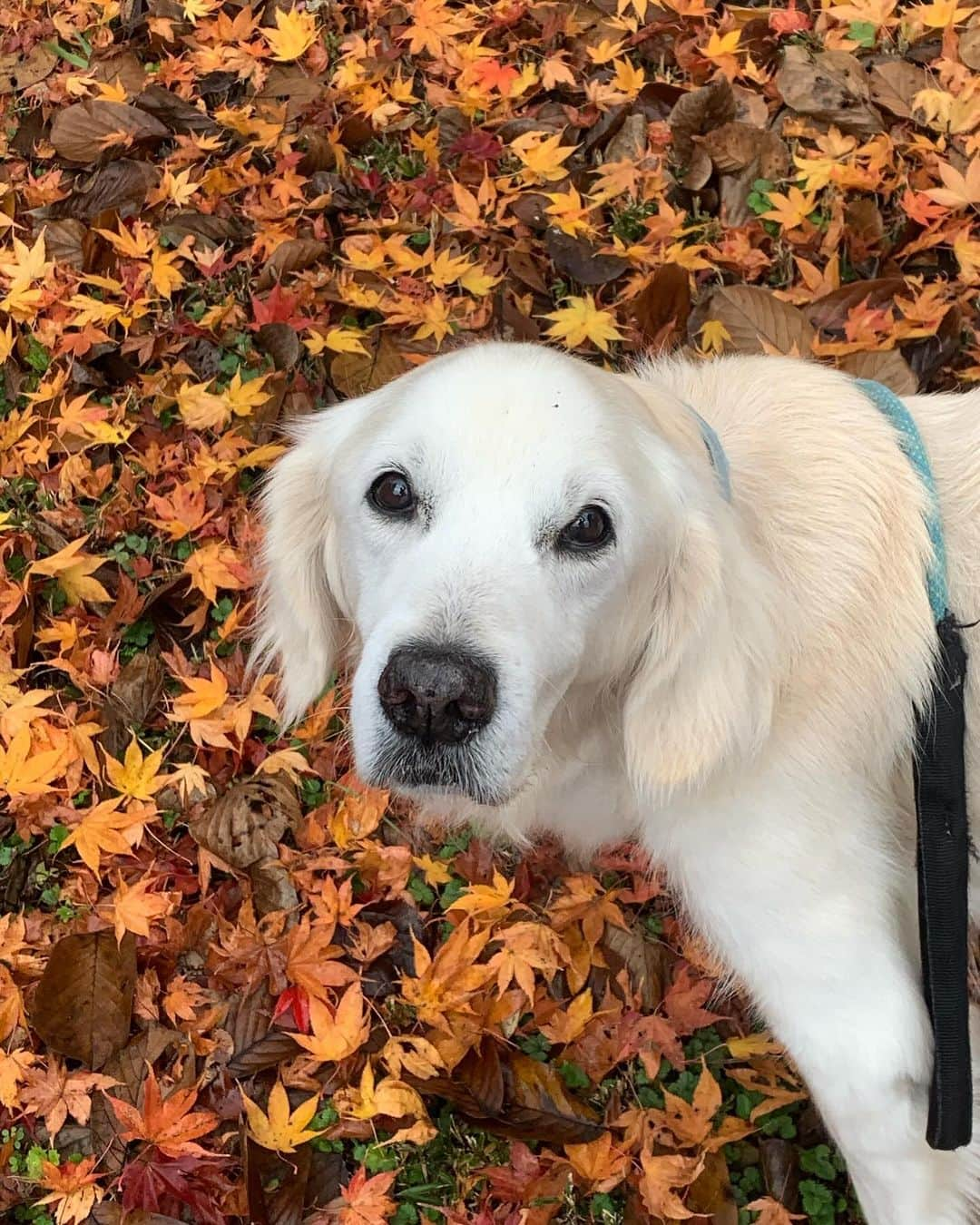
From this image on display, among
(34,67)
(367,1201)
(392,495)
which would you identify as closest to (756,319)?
(392,495)

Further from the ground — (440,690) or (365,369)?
(440,690)

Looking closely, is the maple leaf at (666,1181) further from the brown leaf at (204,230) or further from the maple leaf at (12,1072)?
the brown leaf at (204,230)

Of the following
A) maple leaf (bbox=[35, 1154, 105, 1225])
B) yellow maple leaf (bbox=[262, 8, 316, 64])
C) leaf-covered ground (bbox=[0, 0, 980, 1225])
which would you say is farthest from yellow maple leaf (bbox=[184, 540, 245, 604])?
yellow maple leaf (bbox=[262, 8, 316, 64])

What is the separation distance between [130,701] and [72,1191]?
127 cm

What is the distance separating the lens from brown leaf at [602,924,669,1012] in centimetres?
268

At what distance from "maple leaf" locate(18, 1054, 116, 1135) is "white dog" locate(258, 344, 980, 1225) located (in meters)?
1.20

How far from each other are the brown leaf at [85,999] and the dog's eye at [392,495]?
1460 mm

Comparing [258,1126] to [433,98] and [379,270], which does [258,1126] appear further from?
[433,98]

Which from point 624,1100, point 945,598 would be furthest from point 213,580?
point 945,598

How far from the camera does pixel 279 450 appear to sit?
11.2 ft

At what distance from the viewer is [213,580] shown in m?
3.23

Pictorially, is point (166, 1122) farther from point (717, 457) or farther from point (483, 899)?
point (717, 457)

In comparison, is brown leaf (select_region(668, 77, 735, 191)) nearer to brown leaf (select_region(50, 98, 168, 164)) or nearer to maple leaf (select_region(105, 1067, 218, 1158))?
brown leaf (select_region(50, 98, 168, 164))

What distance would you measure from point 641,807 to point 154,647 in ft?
5.79
